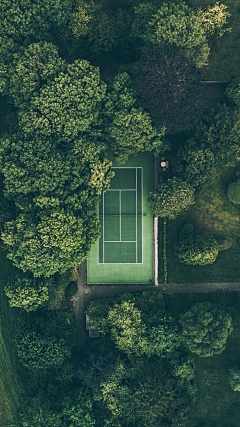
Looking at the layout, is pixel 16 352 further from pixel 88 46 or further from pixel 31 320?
pixel 88 46

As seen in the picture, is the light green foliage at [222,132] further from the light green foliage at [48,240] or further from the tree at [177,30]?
the light green foliage at [48,240]

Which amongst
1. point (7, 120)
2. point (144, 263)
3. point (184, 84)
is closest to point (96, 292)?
point (144, 263)

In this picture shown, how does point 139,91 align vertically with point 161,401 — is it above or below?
above

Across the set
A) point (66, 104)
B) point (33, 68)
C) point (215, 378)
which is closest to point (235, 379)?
point (215, 378)

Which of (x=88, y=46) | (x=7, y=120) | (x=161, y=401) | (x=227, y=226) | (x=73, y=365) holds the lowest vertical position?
(x=161, y=401)

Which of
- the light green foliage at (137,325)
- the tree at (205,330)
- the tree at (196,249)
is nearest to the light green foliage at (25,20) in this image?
the tree at (196,249)

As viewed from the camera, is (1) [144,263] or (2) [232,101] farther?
(1) [144,263]

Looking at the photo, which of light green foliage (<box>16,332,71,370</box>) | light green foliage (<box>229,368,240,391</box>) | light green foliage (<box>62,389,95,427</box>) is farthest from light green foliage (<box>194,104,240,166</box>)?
light green foliage (<box>62,389,95,427</box>)
